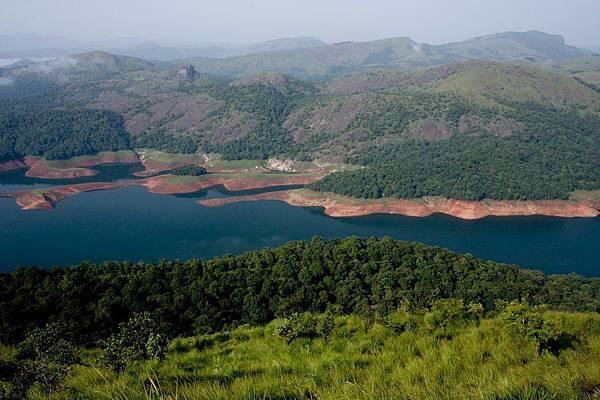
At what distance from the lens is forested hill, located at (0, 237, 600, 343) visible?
26062 millimetres

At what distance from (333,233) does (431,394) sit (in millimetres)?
59396

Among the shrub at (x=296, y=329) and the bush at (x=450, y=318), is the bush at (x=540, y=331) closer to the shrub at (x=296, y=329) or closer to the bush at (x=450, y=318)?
the bush at (x=450, y=318)

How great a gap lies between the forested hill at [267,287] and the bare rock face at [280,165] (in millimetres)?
65015

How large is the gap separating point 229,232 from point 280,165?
4754 centimetres

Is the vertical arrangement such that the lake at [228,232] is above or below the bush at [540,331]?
below

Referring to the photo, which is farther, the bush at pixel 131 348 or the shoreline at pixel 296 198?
the shoreline at pixel 296 198

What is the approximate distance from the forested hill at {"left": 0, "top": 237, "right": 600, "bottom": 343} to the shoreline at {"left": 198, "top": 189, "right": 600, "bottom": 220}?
99.0 ft

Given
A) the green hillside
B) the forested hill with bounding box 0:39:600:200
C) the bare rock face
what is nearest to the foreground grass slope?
the green hillside

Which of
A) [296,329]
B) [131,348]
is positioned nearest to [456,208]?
[296,329]

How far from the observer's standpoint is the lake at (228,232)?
5353cm

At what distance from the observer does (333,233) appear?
204 feet

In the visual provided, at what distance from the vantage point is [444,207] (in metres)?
70.4

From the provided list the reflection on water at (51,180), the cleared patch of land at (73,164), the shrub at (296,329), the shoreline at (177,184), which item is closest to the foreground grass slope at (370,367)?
the shrub at (296,329)

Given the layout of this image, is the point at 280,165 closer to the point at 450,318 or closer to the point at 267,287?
the point at 267,287
